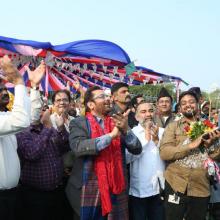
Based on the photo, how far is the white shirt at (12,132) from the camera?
2.57m

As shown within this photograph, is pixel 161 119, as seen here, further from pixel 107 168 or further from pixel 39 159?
pixel 39 159

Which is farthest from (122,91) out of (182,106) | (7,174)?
(7,174)

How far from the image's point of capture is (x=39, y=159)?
3561 mm

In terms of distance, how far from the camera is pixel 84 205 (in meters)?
3.30

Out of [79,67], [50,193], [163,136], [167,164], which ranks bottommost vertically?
[50,193]

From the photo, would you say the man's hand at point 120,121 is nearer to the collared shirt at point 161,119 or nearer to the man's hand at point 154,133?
the man's hand at point 154,133

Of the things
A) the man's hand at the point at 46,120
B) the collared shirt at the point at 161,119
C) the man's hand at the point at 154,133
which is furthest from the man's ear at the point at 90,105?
the collared shirt at the point at 161,119

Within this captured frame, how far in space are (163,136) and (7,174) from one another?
1.71m

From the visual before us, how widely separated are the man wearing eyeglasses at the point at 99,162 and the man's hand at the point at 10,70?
93cm

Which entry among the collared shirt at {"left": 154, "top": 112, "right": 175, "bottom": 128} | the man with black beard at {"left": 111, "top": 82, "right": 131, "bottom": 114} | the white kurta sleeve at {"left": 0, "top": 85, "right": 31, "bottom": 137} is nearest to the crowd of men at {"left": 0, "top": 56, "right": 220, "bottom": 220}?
the white kurta sleeve at {"left": 0, "top": 85, "right": 31, "bottom": 137}

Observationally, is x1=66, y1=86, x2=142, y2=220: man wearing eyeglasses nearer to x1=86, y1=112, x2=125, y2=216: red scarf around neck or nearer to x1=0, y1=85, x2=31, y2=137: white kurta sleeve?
x1=86, y1=112, x2=125, y2=216: red scarf around neck

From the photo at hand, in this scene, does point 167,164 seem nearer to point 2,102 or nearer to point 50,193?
point 50,193

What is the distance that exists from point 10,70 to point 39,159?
1.24 metres

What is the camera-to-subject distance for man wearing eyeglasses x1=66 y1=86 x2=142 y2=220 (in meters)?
3.26
